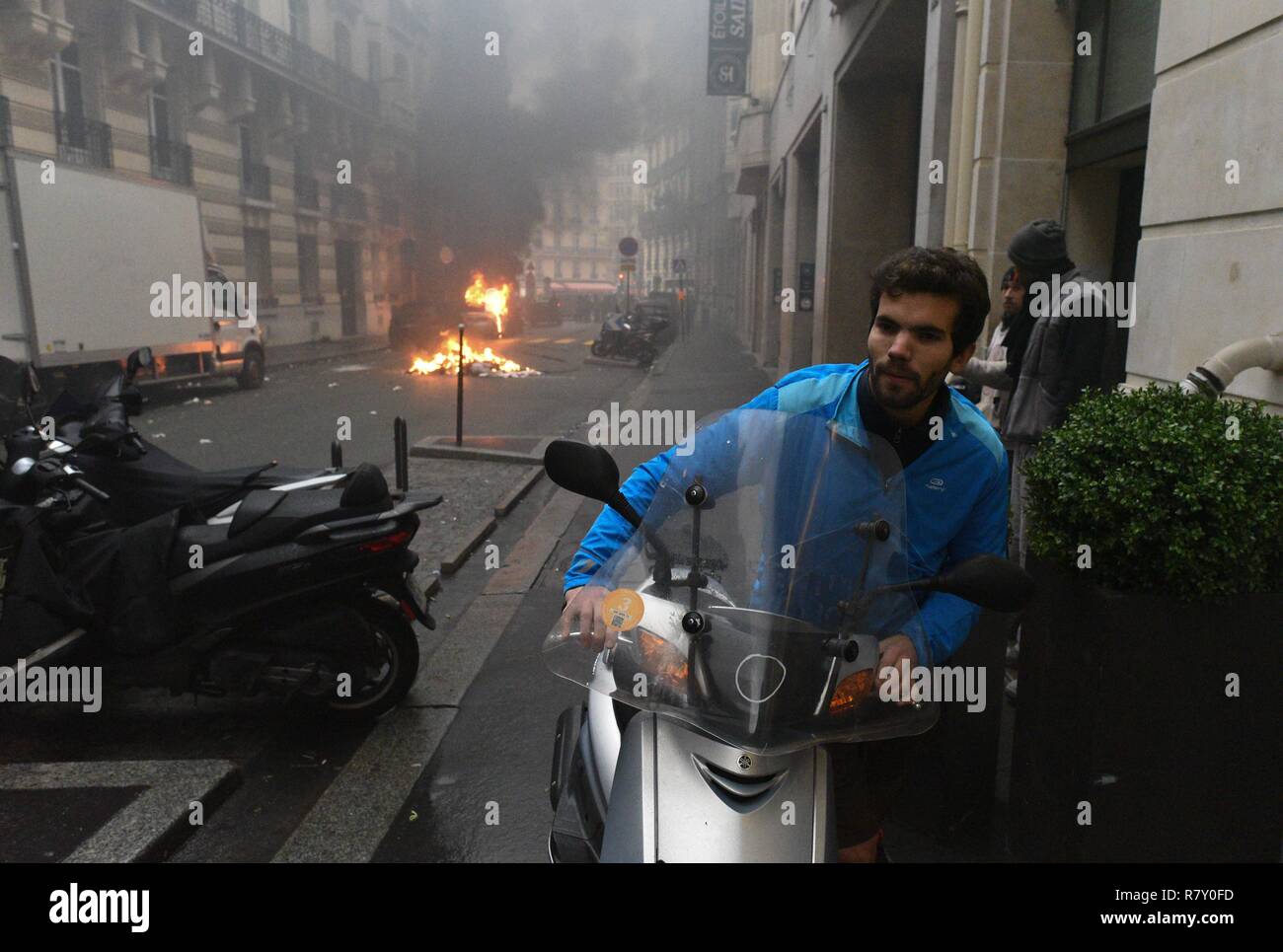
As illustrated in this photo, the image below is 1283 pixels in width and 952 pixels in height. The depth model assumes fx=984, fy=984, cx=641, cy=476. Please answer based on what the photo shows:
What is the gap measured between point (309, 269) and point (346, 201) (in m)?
3.92

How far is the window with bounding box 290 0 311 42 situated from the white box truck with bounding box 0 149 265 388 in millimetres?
16988

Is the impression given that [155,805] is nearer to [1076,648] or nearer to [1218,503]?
[1076,648]

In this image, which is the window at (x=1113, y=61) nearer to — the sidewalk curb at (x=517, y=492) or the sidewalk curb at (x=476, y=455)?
the sidewalk curb at (x=517, y=492)

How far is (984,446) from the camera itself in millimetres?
2170

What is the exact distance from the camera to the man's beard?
2080mm

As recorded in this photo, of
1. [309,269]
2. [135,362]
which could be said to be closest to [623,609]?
[135,362]

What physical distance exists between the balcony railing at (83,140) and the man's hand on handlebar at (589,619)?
71.7ft

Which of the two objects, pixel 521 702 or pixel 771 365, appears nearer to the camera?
pixel 521 702

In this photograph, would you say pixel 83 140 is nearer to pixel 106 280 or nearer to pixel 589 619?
pixel 106 280

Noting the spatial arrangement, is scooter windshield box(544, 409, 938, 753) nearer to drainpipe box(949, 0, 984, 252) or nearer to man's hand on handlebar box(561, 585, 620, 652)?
man's hand on handlebar box(561, 585, 620, 652)

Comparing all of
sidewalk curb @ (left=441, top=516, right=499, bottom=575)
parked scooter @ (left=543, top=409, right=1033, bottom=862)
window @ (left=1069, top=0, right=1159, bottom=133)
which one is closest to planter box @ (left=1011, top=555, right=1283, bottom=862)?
parked scooter @ (left=543, top=409, right=1033, bottom=862)

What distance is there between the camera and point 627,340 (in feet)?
79.8
